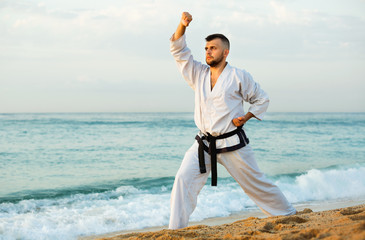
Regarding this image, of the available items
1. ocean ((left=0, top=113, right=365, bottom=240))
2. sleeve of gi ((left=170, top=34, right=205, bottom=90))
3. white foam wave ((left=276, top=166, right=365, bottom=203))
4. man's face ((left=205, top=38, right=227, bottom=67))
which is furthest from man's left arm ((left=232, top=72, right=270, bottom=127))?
white foam wave ((left=276, top=166, right=365, bottom=203))

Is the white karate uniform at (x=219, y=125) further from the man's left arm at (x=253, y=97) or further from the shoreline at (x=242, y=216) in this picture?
Answer: the shoreline at (x=242, y=216)

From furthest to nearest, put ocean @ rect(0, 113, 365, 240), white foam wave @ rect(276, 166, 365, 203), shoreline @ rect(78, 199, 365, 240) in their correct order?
white foam wave @ rect(276, 166, 365, 203) → ocean @ rect(0, 113, 365, 240) → shoreline @ rect(78, 199, 365, 240)

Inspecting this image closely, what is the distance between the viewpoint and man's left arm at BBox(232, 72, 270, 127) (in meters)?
3.47

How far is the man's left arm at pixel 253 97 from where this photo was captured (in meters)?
3.47

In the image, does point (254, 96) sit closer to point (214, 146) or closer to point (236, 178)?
point (214, 146)

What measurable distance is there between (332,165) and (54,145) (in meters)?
9.67

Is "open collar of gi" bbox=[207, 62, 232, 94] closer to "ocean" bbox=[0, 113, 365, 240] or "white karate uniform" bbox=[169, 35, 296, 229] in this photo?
"white karate uniform" bbox=[169, 35, 296, 229]

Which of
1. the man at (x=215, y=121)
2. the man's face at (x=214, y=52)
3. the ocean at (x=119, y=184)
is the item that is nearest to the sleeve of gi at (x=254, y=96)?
the man at (x=215, y=121)

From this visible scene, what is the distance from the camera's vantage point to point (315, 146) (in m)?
15.4

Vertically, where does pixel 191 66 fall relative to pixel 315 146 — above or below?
above

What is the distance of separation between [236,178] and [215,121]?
592 millimetres

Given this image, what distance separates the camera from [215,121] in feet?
11.1

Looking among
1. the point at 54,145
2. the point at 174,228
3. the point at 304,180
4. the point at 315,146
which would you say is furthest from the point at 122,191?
the point at 315,146

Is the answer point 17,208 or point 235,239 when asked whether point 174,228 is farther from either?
point 17,208
